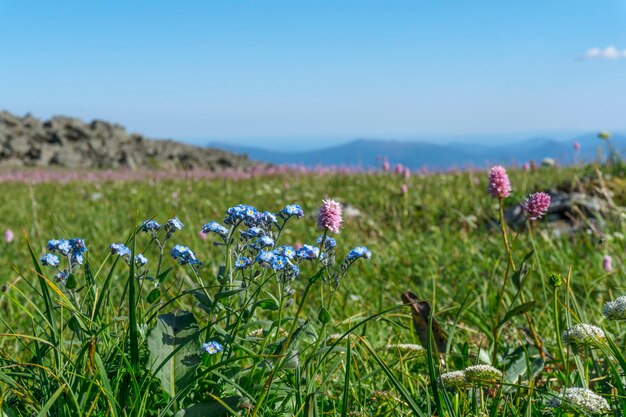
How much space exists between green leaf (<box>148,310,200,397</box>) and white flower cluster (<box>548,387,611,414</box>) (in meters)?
1.10

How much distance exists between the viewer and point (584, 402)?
74.9 inches

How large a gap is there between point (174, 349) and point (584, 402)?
123 centimetres

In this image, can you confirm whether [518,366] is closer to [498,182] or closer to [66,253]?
[498,182]

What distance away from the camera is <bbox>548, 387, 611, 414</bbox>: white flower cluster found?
6.19 ft

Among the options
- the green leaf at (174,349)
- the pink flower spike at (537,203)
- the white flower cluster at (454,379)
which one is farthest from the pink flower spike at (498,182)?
the green leaf at (174,349)

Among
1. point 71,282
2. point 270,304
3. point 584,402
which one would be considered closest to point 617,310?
point 584,402

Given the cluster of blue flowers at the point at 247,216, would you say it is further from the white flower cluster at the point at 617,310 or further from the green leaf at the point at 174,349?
the white flower cluster at the point at 617,310

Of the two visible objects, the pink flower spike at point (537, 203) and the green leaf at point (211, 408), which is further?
the pink flower spike at point (537, 203)

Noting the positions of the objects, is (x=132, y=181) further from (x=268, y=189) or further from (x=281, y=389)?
(x=281, y=389)

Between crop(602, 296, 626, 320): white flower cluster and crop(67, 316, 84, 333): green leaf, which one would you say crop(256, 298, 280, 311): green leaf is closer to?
crop(67, 316, 84, 333): green leaf

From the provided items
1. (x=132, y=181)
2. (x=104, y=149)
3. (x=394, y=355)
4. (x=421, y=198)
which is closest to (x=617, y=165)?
(x=421, y=198)

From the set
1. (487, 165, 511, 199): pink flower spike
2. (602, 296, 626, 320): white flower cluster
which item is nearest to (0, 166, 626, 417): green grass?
(602, 296, 626, 320): white flower cluster

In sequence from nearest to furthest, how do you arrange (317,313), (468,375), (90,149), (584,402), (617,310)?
(584,402) → (617,310) → (468,375) → (317,313) → (90,149)

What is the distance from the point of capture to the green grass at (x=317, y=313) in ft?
6.54
